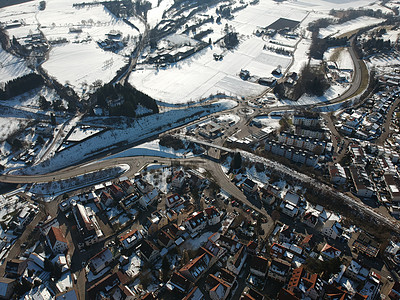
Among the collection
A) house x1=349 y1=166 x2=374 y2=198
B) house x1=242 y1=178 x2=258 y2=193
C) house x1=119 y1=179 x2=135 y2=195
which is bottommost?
house x1=119 y1=179 x2=135 y2=195

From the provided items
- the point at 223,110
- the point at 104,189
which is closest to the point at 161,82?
the point at 223,110

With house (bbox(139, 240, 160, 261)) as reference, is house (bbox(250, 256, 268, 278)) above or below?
above

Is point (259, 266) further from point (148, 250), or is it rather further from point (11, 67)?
point (11, 67)

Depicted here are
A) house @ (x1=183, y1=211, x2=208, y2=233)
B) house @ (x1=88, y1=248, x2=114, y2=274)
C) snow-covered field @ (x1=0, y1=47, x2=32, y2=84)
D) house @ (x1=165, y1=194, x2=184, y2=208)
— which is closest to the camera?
house @ (x1=88, y1=248, x2=114, y2=274)

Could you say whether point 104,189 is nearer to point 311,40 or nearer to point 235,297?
point 235,297

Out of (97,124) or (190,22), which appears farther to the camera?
(190,22)

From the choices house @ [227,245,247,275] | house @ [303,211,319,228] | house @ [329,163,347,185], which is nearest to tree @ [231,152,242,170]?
house @ [303,211,319,228]

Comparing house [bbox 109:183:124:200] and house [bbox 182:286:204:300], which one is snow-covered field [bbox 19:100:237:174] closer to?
Answer: house [bbox 109:183:124:200]
